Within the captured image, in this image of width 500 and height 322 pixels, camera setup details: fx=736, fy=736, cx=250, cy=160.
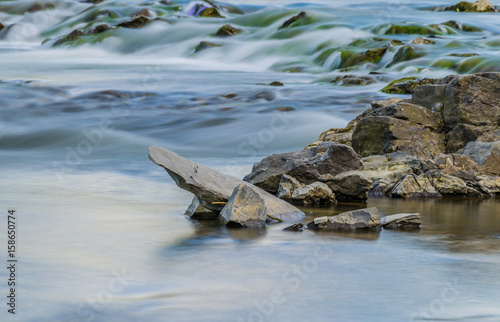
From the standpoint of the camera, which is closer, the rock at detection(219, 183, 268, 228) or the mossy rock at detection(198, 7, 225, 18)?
the rock at detection(219, 183, 268, 228)

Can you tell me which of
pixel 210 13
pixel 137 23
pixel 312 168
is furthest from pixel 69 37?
pixel 312 168

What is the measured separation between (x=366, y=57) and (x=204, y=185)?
57.9ft

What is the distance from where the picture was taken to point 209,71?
26188 millimetres

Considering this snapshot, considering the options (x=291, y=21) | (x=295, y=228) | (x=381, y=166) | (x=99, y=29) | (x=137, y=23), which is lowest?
(x=99, y=29)

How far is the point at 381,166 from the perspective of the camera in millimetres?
8664

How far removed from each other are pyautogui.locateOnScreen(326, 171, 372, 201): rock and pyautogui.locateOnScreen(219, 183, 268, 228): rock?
5.35 feet

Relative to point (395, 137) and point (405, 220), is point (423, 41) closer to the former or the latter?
point (395, 137)

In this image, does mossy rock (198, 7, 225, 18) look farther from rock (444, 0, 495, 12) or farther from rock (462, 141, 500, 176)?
rock (462, 141, 500, 176)

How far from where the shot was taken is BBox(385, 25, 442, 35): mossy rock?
97.3 feet

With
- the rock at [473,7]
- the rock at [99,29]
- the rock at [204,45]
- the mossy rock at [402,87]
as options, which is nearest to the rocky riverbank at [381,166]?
the mossy rock at [402,87]

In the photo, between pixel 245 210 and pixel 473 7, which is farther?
pixel 473 7

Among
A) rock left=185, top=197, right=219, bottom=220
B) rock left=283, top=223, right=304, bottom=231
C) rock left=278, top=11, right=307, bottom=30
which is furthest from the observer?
rock left=278, top=11, right=307, bottom=30

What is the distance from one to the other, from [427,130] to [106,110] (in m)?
10.4

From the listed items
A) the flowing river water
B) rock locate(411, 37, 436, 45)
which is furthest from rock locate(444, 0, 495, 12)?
rock locate(411, 37, 436, 45)
